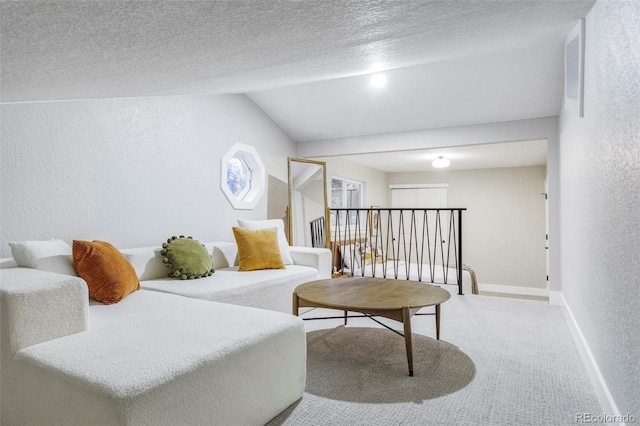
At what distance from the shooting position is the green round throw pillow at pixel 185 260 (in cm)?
309

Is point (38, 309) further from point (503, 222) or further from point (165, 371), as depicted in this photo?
point (503, 222)

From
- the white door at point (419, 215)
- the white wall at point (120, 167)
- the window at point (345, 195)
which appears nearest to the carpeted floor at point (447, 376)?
the white wall at point (120, 167)

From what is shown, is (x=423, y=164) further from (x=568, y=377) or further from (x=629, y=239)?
(x=629, y=239)

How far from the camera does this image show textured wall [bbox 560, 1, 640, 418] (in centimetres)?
138

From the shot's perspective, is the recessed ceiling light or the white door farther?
the white door

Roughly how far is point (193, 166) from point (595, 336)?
361 cm

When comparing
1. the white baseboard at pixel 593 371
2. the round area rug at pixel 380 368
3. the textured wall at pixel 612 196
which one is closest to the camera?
the textured wall at pixel 612 196

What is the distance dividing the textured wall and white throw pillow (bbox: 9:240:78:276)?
288 centimetres

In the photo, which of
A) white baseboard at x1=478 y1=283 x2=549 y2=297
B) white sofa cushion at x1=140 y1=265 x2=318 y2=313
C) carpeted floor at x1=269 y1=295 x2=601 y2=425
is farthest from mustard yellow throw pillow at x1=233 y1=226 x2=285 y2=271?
white baseboard at x1=478 y1=283 x2=549 y2=297

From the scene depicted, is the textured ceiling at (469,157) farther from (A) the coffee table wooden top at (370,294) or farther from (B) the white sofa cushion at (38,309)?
(B) the white sofa cushion at (38,309)

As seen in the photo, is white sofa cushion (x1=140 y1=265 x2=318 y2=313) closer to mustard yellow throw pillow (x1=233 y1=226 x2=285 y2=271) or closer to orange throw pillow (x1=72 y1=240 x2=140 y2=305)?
mustard yellow throw pillow (x1=233 y1=226 x2=285 y2=271)

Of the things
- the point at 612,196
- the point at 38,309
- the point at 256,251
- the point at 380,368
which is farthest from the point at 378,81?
the point at 38,309

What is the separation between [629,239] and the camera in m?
1.45

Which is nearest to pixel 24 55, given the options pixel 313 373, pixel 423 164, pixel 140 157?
pixel 313 373
